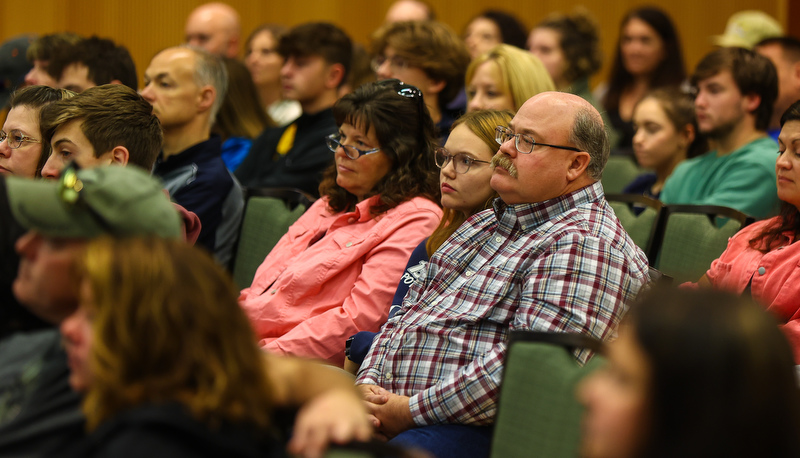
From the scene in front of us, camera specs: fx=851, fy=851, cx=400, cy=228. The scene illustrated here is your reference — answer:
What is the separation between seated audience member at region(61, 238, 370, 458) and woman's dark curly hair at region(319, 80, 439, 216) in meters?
1.47

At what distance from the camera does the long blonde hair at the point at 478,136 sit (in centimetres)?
241

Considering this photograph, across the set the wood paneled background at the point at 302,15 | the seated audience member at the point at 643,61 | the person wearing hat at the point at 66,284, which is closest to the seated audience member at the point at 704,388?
the person wearing hat at the point at 66,284

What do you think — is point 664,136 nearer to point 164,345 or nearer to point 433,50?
point 433,50

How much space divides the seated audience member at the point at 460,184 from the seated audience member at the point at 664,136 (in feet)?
5.33

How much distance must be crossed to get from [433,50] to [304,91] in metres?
0.71

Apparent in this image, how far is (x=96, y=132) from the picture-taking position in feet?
8.13

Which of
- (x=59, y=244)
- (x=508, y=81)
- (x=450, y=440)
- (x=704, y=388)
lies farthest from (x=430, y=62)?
(x=704, y=388)

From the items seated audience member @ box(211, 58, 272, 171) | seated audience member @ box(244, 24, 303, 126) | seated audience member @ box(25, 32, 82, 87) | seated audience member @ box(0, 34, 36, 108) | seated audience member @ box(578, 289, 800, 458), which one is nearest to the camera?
seated audience member @ box(578, 289, 800, 458)

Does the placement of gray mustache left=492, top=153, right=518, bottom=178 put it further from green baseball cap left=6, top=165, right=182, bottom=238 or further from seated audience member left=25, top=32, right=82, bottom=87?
seated audience member left=25, top=32, right=82, bottom=87

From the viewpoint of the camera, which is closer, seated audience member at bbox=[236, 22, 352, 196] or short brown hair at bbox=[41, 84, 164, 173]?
short brown hair at bbox=[41, 84, 164, 173]

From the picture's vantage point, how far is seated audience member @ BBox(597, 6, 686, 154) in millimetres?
5172

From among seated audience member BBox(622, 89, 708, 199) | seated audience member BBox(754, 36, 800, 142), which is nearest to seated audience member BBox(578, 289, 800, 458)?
seated audience member BBox(622, 89, 708, 199)

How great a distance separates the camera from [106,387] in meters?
1.19

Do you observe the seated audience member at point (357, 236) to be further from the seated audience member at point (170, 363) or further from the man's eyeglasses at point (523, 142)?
the seated audience member at point (170, 363)
